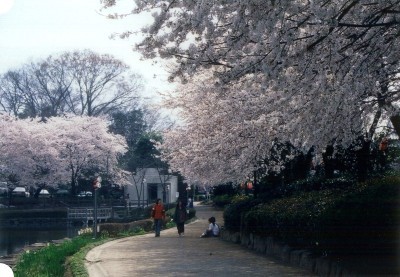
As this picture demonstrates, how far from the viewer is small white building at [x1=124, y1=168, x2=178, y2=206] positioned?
54250 millimetres

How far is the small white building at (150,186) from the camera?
5425 centimetres

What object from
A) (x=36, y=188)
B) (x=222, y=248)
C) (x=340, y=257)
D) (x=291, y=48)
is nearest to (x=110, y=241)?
(x=222, y=248)

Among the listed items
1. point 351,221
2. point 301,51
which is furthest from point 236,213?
point 301,51

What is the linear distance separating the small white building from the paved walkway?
3580 centimetres

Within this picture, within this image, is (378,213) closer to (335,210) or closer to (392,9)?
(335,210)

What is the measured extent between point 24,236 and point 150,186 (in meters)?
22.0

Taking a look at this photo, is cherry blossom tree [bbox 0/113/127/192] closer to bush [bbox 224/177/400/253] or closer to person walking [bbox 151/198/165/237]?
person walking [bbox 151/198/165/237]

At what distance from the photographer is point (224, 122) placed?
1744cm

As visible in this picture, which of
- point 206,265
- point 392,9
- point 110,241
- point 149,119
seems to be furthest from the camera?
point 149,119

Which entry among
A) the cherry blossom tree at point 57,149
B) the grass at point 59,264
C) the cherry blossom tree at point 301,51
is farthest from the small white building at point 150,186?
the cherry blossom tree at point 301,51

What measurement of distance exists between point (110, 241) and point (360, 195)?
12114 mm

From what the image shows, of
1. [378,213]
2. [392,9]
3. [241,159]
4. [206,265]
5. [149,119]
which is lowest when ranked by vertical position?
[206,265]

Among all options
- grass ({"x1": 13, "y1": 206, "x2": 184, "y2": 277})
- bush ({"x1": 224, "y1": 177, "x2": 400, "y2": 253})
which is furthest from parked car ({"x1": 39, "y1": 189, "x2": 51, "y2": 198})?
bush ({"x1": 224, "y1": 177, "x2": 400, "y2": 253})

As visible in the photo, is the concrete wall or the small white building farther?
the small white building
